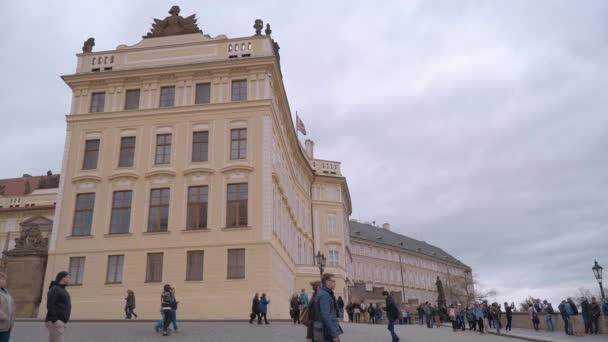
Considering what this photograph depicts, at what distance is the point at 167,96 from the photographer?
112ft

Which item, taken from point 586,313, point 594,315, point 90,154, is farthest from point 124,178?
point 594,315

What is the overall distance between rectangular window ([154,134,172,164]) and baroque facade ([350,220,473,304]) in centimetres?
5684

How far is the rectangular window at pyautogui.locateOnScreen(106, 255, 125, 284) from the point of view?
99.8 feet

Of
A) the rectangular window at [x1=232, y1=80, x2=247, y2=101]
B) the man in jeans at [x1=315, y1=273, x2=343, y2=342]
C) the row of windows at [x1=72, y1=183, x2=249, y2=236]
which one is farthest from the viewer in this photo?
the rectangular window at [x1=232, y1=80, x2=247, y2=101]

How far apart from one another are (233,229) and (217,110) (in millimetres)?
7916

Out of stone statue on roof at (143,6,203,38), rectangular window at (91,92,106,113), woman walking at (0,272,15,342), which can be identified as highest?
stone statue on roof at (143,6,203,38)

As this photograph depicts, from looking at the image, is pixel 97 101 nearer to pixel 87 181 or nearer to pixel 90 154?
pixel 90 154

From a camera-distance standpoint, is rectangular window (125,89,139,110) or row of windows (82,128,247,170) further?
rectangular window (125,89,139,110)

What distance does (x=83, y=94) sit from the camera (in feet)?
114

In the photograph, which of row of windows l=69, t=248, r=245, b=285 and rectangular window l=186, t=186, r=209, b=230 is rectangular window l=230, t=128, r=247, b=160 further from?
row of windows l=69, t=248, r=245, b=285

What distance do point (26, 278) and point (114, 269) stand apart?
Result: 5570mm

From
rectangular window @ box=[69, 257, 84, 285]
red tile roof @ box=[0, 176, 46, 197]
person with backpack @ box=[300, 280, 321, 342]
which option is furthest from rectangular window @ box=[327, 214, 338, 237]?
person with backpack @ box=[300, 280, 321, 342]

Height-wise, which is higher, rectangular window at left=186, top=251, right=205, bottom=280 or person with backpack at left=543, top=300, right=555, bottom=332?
rectangular window at left=186, top=251, right=205, bottom=280

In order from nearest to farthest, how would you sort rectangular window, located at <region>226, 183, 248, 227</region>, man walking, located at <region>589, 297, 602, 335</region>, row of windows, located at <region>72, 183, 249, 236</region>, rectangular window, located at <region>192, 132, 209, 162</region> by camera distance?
1. man walking, located at <region>589, 297, 602, 335</region>
2. rectangular window, located at <region>226, 183, 248, 227</region>
3. row of windows, located at <region>72, 183, 249, 236</region>
4. rectangular window, located at <region>192, 132, 209, 162</region>
